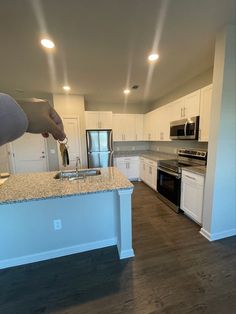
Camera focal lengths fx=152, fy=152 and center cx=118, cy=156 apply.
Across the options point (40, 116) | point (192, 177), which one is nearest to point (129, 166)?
point (192, 177)

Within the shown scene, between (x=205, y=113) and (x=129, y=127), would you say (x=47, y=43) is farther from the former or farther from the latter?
(x=129, y=127)

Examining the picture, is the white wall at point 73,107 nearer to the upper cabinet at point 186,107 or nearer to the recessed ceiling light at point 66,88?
the recessed ceiling light at point 66,88

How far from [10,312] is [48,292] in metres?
0.29

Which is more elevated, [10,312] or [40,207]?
[40,207]

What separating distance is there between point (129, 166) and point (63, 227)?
311 centimetres

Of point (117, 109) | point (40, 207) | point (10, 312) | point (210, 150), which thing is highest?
point (117, 109)

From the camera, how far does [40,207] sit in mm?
1762

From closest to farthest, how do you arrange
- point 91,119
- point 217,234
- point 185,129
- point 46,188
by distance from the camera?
point 46,188 < point 217,234 < point 185,129 < point 91,119

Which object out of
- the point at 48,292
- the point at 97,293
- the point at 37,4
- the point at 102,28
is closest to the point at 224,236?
the point at 97,293

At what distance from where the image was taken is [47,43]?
6.43 feet

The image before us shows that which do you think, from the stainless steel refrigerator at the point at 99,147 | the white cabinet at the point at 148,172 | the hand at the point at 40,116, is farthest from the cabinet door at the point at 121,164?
the hand at the point at 40,116

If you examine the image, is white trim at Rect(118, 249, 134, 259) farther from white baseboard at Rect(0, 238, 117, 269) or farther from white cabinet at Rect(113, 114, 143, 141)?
white cabinet at Rect(113, 114, 143, 141)

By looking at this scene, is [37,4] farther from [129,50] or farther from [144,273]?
[144,273]

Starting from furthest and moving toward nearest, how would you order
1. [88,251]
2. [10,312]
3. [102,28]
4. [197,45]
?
[197,45] < [88,251] < [102,28] < [10,312]
